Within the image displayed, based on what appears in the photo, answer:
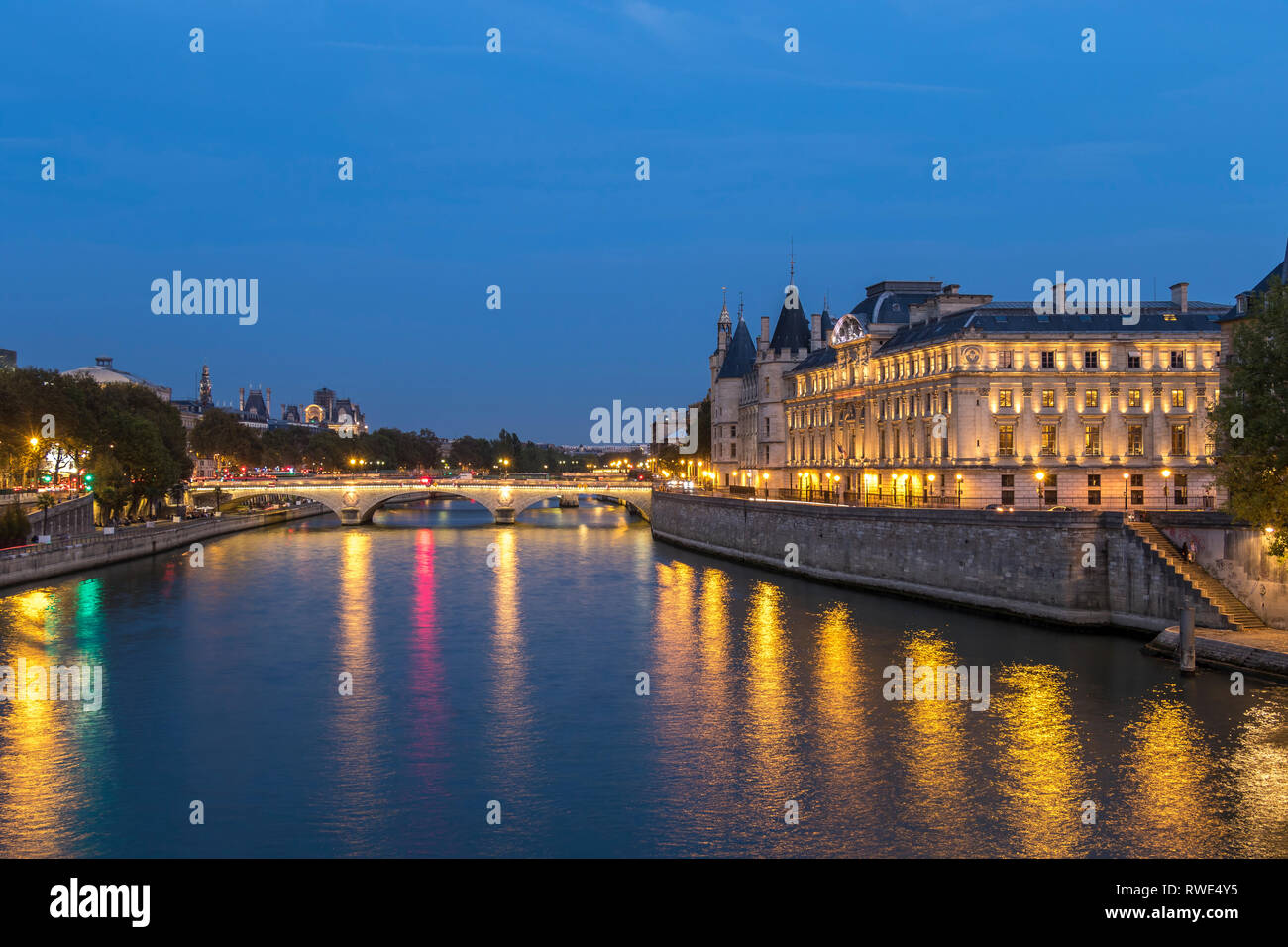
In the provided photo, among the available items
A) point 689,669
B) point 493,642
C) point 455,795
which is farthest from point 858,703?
point 493,642

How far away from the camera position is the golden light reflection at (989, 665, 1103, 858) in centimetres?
A: 2106

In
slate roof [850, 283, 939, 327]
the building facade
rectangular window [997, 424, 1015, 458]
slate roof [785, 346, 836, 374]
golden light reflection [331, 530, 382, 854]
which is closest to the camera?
golden light reflection [331, 530, 382, 854]

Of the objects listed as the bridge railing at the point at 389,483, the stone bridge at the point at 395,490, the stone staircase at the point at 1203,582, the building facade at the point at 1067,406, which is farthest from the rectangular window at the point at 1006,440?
the bridge railing at the point at 389,483

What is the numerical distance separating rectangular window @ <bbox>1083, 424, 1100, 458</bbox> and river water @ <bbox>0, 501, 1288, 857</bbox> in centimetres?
1712

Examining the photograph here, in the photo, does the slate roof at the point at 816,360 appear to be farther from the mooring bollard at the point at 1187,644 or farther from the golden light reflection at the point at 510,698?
the mooring bollard at the point at 1187,644

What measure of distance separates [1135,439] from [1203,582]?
2343cm

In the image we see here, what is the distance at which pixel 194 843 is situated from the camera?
2098cm

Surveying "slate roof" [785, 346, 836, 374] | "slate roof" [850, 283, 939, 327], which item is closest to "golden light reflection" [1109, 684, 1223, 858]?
"slate roof" [850, 283, 939, 327]

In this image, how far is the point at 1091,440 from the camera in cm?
5853

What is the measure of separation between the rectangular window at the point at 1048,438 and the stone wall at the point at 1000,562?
1162 cm

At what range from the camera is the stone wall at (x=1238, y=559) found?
35.6 meters

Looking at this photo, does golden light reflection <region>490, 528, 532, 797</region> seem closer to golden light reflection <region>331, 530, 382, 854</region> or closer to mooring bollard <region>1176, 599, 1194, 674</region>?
golden light reflection <region>331, 530, 382, 854</region>
